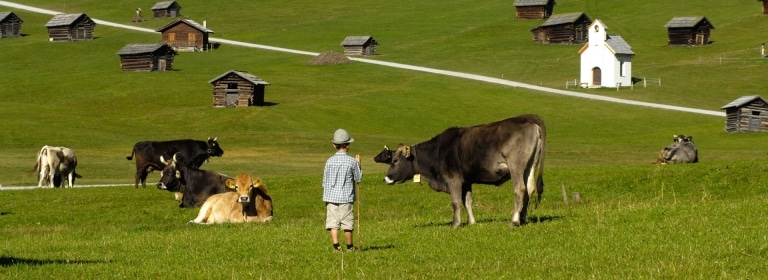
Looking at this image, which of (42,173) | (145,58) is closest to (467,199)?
(42,173)

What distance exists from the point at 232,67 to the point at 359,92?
2118 centimetres

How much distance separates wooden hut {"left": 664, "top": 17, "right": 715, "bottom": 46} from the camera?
4934 inches

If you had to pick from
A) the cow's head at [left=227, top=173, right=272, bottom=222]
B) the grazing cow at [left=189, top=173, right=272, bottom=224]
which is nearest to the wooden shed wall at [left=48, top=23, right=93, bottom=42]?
the grazing cow at [left=189, top=173, right=272, bottom=224]

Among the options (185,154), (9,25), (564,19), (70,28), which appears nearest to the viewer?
(185,154)

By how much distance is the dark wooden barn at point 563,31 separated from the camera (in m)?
134

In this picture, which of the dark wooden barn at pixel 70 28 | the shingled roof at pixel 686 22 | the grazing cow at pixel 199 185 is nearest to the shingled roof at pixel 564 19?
the shingled roof at pixel 686 22

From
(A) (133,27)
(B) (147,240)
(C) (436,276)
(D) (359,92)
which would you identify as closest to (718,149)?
(D) (359,92)

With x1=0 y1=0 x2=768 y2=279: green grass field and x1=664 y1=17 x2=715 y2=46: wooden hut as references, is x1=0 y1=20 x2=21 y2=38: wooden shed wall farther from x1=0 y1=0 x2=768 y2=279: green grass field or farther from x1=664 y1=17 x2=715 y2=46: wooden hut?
x1=664 y1=17 x2=715 y2=46: wooden hut

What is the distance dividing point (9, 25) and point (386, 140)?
278 ft

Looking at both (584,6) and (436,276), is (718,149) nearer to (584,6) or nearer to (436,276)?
(436,276)

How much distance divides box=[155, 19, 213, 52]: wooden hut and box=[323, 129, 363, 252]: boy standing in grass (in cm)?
11867

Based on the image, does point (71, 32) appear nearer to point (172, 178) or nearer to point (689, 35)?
point (689, 35)

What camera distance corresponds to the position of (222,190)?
30.6 m

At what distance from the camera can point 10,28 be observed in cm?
14438
